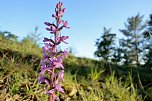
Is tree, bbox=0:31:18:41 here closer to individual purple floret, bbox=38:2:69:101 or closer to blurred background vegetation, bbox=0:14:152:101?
blurred background vegetation, bbox=0:14:152:101

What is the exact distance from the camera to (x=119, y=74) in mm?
8352

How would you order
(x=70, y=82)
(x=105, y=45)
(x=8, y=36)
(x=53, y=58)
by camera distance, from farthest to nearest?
1. (x=105, y=45)
2. (x=8, y=36)
3. (x=70, y=82)
4. (x=53, y=58)

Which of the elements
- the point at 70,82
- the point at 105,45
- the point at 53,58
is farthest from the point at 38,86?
the point at 105,45

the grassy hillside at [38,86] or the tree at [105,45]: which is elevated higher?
the tree at [105,45]

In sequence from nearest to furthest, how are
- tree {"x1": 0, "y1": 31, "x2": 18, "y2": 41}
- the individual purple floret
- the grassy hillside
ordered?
the individual purple floret
the grassy hillside
tree {"x1": 0, "y1": 31, "x2": 18, "y2": 41}

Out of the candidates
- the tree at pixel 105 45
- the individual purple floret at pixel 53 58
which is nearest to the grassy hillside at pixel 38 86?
the individual purple floret at pixel 53 58

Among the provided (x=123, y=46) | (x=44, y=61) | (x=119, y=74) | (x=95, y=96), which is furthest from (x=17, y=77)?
(x=123, y=46)

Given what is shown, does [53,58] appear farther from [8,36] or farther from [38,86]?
[8,36]

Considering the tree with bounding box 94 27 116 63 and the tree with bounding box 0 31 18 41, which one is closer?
the tree with bounding box 0 31 18 41

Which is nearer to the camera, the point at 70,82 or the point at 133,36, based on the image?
the point at 70,82

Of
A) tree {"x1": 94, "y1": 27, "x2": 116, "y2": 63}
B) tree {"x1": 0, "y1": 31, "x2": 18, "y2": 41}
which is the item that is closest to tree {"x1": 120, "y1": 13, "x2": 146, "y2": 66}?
tree {"x1": 94, "y1": 27, "x2": 116, "y2": 63}

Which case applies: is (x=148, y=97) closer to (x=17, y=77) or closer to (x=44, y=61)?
(x=17, y=77)

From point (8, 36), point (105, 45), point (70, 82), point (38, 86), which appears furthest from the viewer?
point (105, 45)

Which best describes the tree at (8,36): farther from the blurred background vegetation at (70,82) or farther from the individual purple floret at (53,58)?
the individual purple floret at (53,58)
